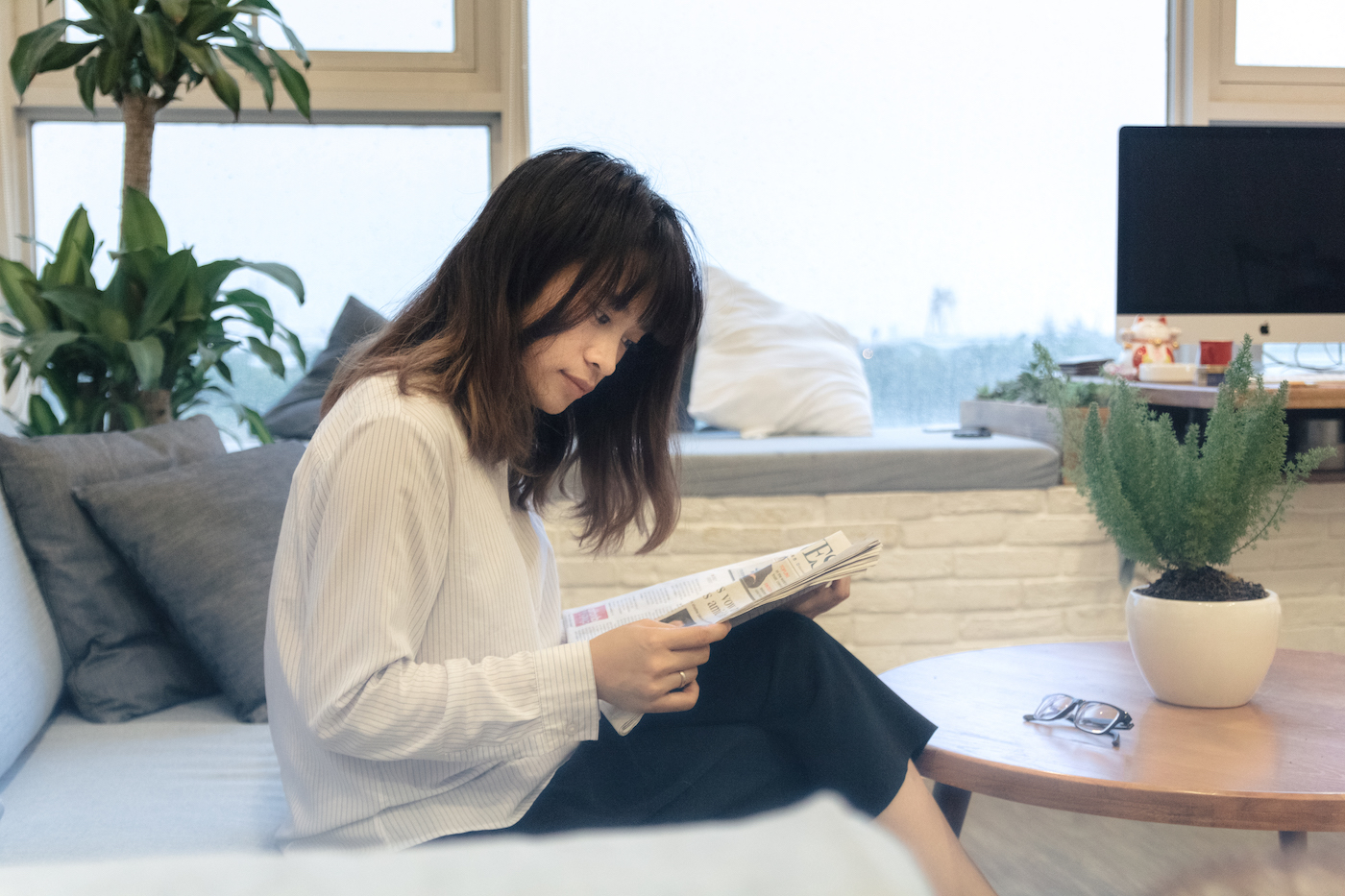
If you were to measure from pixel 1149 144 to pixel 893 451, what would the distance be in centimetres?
85

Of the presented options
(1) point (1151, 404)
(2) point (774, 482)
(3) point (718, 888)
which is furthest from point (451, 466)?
(1) point (1151, 404)

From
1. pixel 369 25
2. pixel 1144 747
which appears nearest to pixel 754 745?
pixel 1144 747

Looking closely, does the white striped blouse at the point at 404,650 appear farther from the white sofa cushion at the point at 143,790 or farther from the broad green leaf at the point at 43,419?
the broad green leaf at the point at 43,419

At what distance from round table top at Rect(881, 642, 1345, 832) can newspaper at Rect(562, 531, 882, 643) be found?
222 millimetres

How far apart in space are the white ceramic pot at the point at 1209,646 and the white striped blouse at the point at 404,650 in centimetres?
65

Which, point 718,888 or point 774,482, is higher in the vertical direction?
point 718,888

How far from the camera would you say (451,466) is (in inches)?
36.7

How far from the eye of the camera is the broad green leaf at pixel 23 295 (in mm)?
1644

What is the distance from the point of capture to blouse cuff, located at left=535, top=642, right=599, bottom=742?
884 mm

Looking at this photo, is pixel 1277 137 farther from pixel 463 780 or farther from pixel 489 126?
pixel 463 780

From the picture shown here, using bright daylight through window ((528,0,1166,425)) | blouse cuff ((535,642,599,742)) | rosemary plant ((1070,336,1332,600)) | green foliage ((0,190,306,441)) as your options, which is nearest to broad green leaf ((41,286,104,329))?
green foliage ((0,190,306,441))

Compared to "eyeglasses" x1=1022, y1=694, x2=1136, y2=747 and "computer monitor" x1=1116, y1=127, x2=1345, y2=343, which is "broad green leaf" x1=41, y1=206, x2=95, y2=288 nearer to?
"eyeglasses" x1=1022, y1=694, x2=1136, y2=747

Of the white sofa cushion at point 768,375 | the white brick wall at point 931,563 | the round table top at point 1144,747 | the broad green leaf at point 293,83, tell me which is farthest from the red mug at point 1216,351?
the broad green leaf at point 293,83

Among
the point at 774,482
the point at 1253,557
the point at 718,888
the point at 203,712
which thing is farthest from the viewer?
the point at 1253,557
